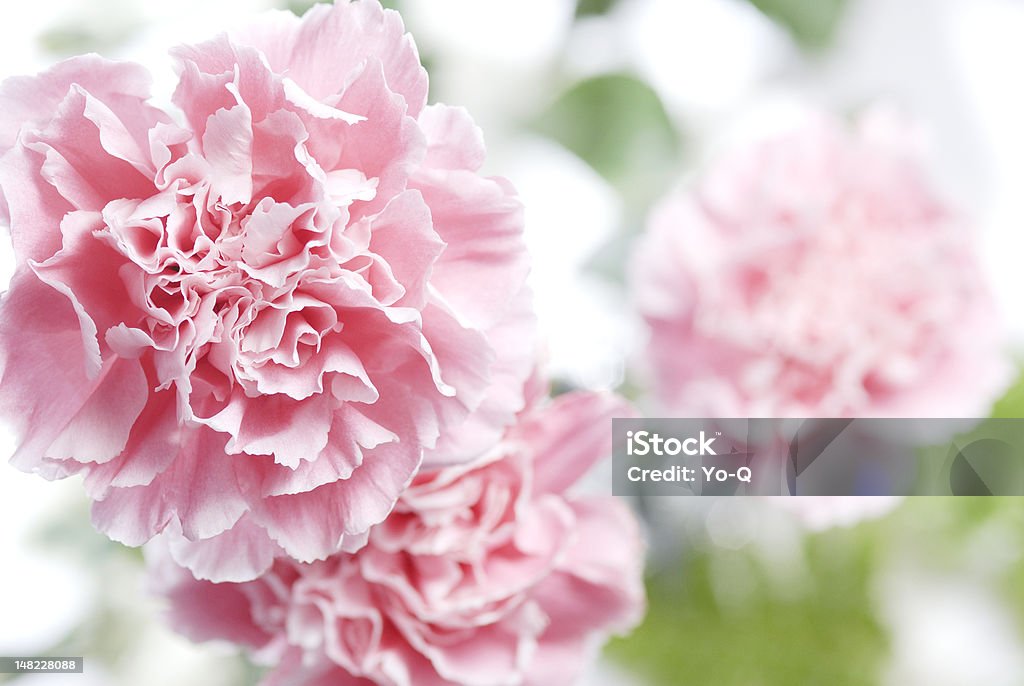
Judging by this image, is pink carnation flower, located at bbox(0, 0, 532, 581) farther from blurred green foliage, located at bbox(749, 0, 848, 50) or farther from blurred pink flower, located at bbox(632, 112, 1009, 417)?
blurred green foliage, located at bbox(749, 0, 848, 50)

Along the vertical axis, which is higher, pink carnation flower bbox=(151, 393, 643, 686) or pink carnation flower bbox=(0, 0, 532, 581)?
pink carnation flower bbox=(0, 0, 532, 581)

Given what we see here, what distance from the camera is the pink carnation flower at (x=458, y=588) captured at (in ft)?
0.67

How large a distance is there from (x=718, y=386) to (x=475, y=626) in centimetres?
12

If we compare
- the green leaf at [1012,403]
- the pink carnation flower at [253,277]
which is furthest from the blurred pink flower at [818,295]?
the pink carnation flower at [253,277]

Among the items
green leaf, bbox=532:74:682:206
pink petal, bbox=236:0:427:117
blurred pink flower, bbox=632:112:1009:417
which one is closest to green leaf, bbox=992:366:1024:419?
blurred pink flower, bbox=632:112:1009:417

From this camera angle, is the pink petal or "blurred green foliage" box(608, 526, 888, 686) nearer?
the pink petal

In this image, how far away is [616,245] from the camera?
0.38 m

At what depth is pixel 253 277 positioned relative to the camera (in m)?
0.15

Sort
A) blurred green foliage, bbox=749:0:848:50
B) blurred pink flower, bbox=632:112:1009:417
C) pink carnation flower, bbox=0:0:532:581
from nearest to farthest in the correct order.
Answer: pink carnation flower, bbox=0:0:532:581, blurred pink flower, bbox=632:112:1009:417, blurred green foliage, bbox=749:0:848:50

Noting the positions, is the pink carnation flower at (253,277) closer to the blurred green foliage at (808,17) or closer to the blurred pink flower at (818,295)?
the blurred pink flower at (818,295)

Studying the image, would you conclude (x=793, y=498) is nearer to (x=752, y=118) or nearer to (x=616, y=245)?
(x=616, y=245)

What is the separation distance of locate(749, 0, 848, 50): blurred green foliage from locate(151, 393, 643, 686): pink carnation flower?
260 millimetres

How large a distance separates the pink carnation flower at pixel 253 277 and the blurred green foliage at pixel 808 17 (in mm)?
300

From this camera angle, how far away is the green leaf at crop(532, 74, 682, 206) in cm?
38
